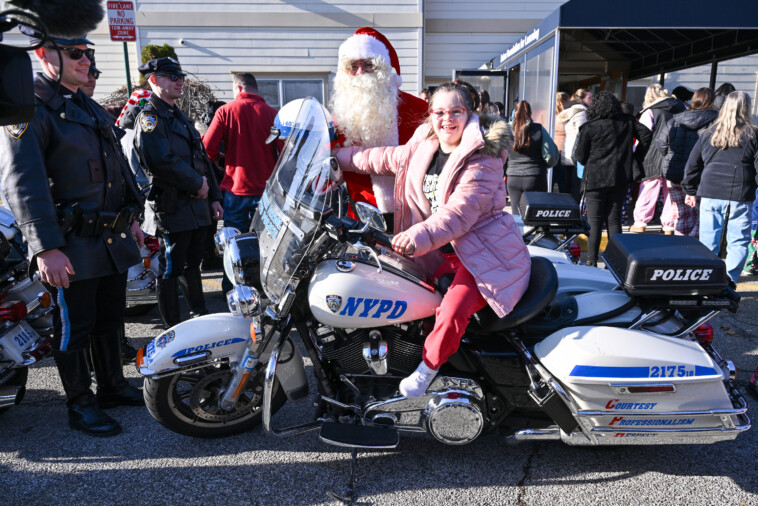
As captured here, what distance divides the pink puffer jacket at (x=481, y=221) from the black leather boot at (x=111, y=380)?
2.04 metres

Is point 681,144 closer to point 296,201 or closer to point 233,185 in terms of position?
point 233,185

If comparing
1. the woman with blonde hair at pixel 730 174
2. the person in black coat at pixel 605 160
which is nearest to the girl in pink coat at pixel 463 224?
the woman with blonde hair at pixel 730 174

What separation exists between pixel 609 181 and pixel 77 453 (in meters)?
5.00

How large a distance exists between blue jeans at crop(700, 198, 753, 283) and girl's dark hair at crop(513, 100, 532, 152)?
1818 millimetres

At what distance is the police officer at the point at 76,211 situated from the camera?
2.62 meters

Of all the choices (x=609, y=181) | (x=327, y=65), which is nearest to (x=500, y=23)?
(x=327, y=65)

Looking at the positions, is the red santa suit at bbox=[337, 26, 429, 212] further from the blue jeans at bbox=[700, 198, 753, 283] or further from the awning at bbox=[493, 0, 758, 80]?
A: the awning at bbox=[493, 0, 758, 80]

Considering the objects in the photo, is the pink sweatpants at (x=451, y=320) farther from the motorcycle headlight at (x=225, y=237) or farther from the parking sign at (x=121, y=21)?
the parking sign at (x=121, y=21)

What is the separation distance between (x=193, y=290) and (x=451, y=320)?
2.61m

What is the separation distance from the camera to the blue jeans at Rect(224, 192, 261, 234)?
16.4ft

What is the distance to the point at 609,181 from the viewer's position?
5547mm

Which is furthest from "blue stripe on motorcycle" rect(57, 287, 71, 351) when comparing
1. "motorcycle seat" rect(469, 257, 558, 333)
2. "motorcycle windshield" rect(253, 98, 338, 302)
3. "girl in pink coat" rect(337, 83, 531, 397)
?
"motorcycle seat" rect(469, 257, 558, 333)

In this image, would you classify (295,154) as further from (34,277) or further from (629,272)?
(34,277)

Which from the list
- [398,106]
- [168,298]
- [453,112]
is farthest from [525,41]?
[453,112]
